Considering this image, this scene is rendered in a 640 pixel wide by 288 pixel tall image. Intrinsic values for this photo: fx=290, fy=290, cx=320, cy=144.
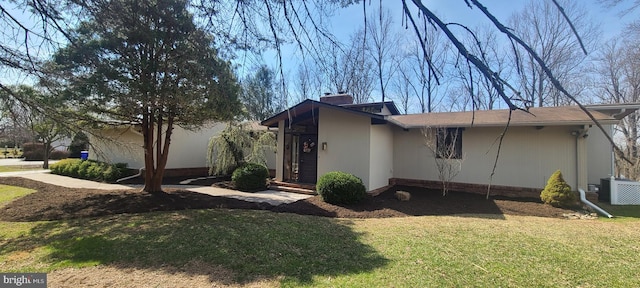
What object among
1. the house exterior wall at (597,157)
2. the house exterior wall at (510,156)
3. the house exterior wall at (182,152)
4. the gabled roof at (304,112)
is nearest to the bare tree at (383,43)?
the gabled roof at (304,112)

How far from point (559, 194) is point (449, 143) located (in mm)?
3920

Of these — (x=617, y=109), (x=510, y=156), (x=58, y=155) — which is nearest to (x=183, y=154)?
(x=510, y=156)

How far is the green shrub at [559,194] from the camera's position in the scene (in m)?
8.76

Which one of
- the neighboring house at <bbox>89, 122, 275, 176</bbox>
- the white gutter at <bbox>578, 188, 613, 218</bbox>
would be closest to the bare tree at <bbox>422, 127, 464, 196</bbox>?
the white gutter at <bbox>578, 188, 613, 218</bbox>

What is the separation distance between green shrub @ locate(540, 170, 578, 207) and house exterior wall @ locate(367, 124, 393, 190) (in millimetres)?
5273

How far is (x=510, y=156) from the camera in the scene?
35.6ft

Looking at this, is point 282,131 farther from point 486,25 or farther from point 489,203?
point 486,25

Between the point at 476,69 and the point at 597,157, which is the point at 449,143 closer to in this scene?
the point at 597,157

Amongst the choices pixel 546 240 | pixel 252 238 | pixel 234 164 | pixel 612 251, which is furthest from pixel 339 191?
pixel 234 164

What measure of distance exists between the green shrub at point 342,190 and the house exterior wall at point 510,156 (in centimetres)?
437

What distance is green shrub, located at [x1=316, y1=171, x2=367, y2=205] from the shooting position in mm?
8945

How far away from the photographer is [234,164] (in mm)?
13914

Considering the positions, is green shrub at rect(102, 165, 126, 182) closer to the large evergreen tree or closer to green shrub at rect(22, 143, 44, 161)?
the large evergreen tree

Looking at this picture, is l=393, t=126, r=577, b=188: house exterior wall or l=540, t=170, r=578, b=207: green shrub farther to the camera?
l=393, t=126, r=577, b=188: house exterior wall
